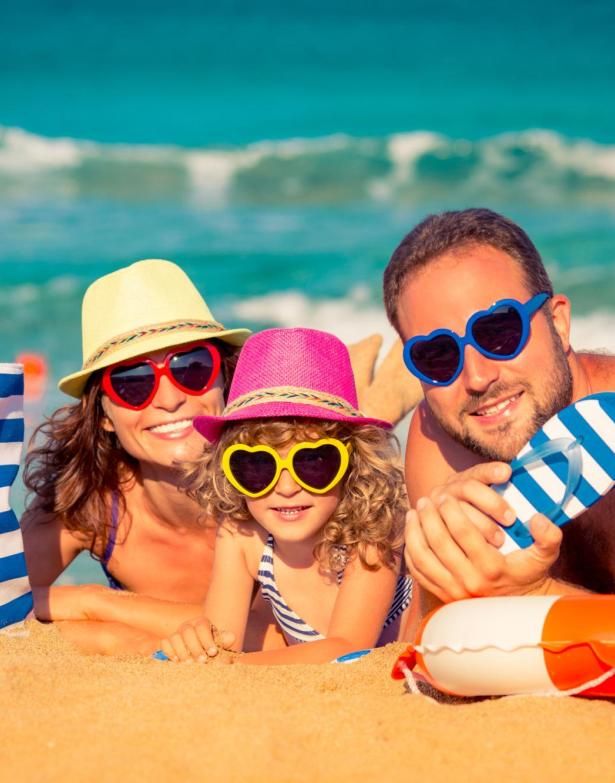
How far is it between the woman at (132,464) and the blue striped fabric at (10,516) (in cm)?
37

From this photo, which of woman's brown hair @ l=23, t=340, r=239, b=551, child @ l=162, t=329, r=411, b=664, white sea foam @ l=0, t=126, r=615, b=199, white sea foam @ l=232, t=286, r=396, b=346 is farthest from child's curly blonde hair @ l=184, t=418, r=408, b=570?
white sea foam @ l=0, t=126, r=615, b=199

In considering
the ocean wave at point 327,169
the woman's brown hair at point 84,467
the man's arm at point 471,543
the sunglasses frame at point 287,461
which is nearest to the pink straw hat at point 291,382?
the sunglasses frame at point 287,461

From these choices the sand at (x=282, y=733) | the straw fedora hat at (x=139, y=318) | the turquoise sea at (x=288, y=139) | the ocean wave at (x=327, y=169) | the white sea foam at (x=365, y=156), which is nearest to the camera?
the sand at (x=282, y=733)

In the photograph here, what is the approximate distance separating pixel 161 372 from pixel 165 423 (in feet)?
0.77

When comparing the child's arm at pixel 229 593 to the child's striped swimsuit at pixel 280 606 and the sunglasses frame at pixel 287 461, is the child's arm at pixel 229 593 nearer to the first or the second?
the child's striped swimsuit at pixel 280 606

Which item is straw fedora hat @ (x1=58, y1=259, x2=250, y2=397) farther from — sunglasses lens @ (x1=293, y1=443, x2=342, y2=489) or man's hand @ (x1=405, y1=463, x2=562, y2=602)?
man's hand @ (x1=405, y1=463, x2=562, y2=602)

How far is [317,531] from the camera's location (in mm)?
4148

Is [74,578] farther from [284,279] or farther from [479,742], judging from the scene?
[284,279]

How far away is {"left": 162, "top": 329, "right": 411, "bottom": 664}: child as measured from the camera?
386 cm

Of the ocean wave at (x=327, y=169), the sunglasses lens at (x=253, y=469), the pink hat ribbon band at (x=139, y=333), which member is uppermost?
the ocean wave at (x=327, y=169)

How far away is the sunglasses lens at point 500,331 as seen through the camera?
3.55 m

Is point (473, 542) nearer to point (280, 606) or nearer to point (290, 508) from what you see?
point (290, 508)

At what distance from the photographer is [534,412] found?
371 centimetres

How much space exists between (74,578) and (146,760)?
5342 millimetres
